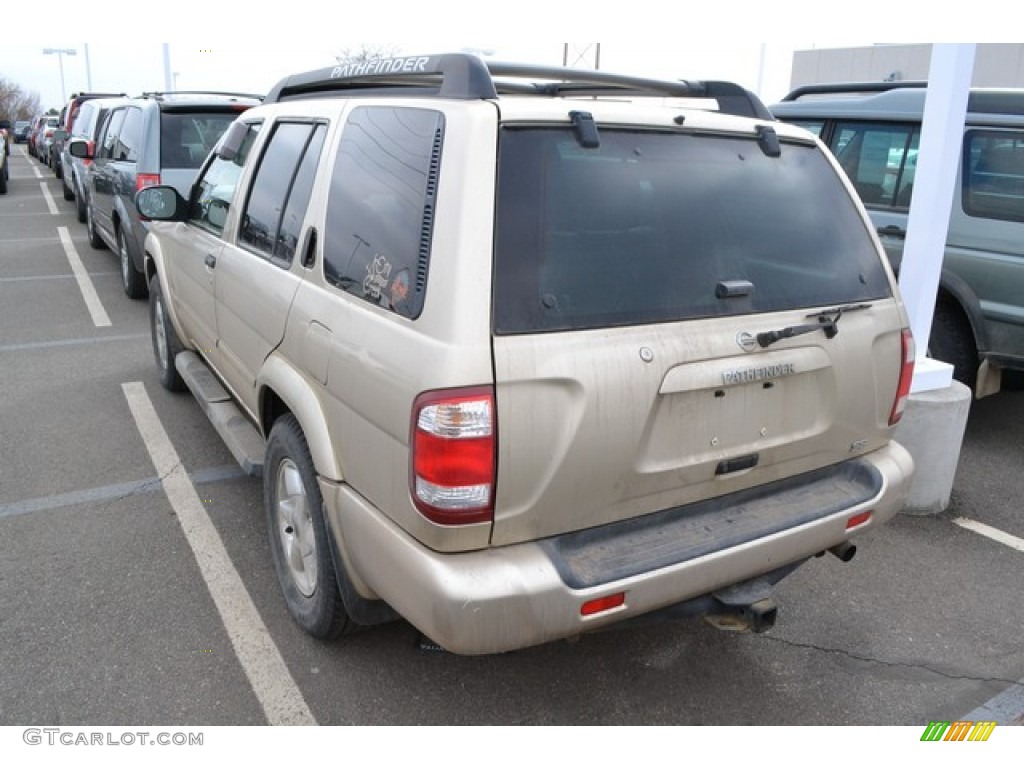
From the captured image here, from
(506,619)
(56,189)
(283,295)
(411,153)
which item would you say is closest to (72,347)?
(283,295)

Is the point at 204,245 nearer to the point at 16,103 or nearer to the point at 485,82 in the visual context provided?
the point at 485,82

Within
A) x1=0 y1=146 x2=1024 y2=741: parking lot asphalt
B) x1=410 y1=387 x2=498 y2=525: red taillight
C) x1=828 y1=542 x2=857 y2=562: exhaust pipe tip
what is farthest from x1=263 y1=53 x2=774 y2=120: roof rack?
x1=0 y1=146 x2=1024 y2=741: parking lot asphalt

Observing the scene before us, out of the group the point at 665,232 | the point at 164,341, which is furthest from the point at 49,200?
the point at 665,232

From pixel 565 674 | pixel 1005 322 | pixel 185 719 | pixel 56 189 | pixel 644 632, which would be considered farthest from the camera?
pixel 56 189

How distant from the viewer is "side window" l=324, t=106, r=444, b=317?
230cm

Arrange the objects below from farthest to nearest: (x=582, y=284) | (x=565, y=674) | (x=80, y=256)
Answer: (x=80, y=256)
(x=565, y=674)
(x=582, y=284)

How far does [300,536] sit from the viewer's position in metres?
3.05

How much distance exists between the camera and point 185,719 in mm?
2684

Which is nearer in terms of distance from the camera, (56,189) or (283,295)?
(283,295)

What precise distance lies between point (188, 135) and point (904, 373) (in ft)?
21.7

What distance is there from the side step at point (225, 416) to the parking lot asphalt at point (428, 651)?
48 centimetres

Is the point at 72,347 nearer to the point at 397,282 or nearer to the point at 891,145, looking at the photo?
the point at 397,282

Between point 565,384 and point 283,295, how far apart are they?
4.45 feet

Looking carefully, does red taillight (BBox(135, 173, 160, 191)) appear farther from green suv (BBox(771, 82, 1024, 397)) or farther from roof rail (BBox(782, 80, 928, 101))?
green suv (BBox(771, 82, 1024, 397))
